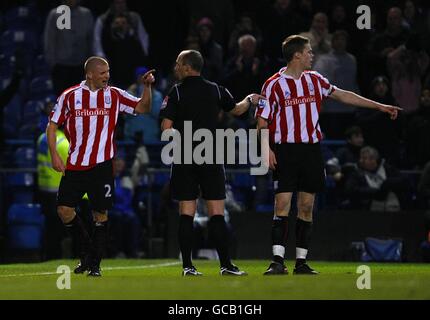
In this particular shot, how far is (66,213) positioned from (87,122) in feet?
2.82

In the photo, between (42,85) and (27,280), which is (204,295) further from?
(42,85)

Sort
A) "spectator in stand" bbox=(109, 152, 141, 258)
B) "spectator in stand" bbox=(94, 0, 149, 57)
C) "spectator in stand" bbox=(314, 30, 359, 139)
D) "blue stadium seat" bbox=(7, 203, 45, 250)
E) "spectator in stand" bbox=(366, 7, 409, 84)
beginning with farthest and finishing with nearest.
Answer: "spectator in stand" bbox=(94, 0, 149, 57), "spectator in stand" bbox=(366, 7, 409, 84), "spectator in stand" bbox=(314, 30, 359, 139), "blue stadium seat" bbox=(7, 203, 45, 250), "spectator in stand" bbox=(109, 152, 141, 258)

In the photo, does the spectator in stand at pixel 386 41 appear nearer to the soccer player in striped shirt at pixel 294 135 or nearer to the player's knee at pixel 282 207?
the soccer player in striped shirt at pixel 294 135

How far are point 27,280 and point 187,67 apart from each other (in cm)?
222

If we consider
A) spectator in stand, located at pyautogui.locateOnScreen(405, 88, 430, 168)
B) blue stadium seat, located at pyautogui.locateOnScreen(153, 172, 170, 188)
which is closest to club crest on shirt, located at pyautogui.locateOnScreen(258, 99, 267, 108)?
spectator in stand, located at pyautogui.locateOnScreen(405, 88, 430, 168)

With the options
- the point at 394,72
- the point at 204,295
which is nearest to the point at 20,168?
the point at 394,72

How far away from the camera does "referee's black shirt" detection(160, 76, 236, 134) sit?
1094 centimetres

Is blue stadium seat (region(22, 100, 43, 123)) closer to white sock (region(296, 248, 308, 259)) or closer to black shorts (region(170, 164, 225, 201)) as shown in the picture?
black shorts (region(170, 164, 225, 201))

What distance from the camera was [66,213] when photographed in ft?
38.0

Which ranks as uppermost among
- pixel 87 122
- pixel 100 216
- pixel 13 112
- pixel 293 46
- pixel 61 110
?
pixel 293 46

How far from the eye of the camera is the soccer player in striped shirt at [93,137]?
1133 centimetres

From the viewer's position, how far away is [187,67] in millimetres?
10953

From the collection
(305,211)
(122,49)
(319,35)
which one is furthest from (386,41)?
(305,211)

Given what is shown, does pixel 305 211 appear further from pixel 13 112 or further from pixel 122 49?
pixel 13 112
